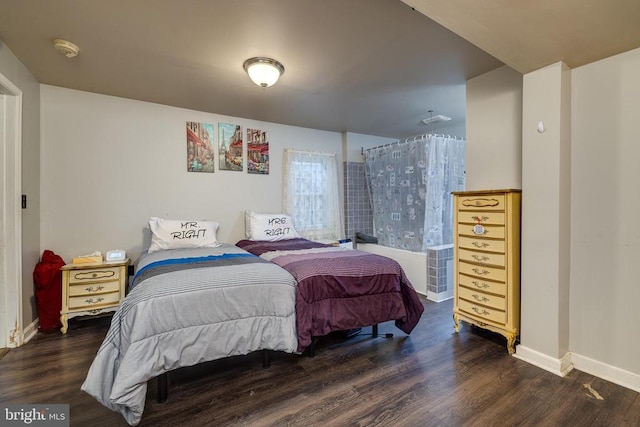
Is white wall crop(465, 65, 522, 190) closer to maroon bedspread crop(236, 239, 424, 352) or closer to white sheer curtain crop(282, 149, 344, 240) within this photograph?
maroon bedspread crop(236, 239, 424, 352)

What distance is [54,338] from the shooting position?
2.41m

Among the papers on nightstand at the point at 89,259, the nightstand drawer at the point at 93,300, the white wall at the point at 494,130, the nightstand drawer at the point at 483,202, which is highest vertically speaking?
the white wall at the point at 494,130

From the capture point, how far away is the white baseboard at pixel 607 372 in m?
1.73

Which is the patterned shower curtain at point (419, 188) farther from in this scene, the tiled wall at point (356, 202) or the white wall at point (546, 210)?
the white wall at point (546, 210)

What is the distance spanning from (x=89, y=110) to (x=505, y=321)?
424 cm

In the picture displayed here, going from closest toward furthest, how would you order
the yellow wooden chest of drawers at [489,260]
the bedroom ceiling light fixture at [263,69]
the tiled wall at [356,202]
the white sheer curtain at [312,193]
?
the yellow wooden chest of drawers at [489,260]
the bedroom ceiling light fixture at [263,69]
the white sheer curtain at [312,193]
the tiled wall at [356,202]

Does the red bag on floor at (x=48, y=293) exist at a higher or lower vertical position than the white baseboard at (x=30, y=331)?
higher

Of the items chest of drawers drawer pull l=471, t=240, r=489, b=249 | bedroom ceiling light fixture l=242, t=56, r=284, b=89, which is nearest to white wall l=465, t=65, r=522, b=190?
chest of drawers drawer pull l=471, t=240, r=489, b=249

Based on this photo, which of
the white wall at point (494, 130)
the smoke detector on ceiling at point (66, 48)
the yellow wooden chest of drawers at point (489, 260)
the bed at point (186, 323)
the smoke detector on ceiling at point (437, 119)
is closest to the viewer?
the bed at point (186, 323)

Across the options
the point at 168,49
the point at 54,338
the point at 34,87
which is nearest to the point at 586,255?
the point at 168,49

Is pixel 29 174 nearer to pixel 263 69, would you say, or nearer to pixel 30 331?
pixel 30 331

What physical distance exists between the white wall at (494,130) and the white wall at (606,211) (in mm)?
438

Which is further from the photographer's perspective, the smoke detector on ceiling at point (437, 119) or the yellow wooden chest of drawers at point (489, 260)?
the smoke detector on ceiling at point (437, 119)

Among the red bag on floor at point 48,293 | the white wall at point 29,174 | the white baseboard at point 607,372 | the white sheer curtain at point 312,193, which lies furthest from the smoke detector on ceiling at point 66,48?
the white baseboard at point 607,372
